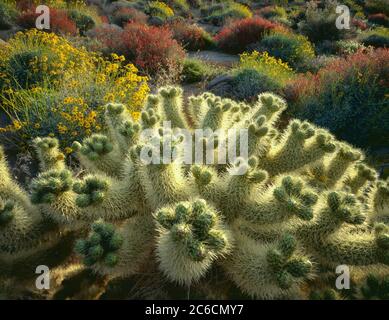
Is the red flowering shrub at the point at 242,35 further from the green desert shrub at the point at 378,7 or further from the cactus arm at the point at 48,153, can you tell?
the green desert shrub at the point at 378,7

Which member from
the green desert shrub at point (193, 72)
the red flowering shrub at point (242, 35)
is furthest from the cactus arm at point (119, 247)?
the red flowering shrub at point (242, 35)

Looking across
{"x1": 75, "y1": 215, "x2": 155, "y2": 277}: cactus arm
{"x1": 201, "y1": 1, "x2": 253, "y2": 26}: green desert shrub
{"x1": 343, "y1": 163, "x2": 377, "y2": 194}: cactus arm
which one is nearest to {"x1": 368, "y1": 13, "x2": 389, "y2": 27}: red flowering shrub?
{"x1": 201, "y1": 1, "x2": 253, "y2": 26}: green desert shrub

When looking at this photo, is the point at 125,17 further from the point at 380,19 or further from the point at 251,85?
the point at 380,19

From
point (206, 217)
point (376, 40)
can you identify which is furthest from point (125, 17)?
point (206, 217)

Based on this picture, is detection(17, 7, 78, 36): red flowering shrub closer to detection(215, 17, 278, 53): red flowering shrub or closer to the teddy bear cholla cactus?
detection(215, 17, 278, 53): red flowering shrub
